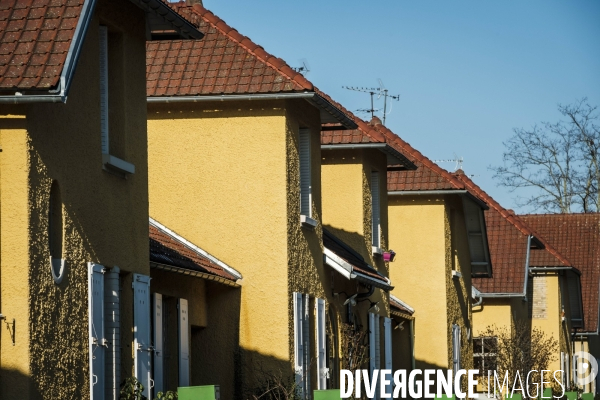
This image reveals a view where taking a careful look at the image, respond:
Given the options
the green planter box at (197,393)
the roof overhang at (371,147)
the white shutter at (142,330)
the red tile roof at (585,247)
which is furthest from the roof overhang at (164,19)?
the red tile roof at (585,247)

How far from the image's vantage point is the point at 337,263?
20.1 m

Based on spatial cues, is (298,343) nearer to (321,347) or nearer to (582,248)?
(321,347)

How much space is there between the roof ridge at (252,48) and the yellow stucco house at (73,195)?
3.71 metres

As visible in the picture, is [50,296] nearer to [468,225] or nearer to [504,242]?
[468,225]

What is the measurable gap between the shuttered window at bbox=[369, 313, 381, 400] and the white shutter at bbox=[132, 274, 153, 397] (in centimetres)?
1021

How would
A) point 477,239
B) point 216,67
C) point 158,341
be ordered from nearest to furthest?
point 158,341 → point 216,67 → point 477,239

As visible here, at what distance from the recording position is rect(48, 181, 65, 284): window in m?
11.0

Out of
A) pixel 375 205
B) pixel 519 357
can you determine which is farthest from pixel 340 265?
pixel 519 357

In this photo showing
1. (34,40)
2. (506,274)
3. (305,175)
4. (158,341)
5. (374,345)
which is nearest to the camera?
(34,40)

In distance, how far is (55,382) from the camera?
1084 cm

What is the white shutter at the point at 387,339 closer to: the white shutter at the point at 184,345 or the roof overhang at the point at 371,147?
the roof overhang at the point at 371,147

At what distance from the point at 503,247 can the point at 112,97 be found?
24847mm

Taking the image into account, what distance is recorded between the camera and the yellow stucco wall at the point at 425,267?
2858cm

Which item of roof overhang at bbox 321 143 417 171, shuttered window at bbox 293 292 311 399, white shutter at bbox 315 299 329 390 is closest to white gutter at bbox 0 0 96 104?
shuttered window at bbox 293 292 311 399
